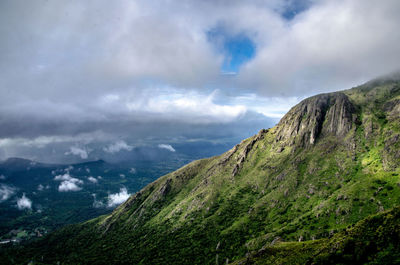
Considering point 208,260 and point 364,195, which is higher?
point 364,195

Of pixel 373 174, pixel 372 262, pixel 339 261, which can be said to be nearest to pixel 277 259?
pixel 339 261

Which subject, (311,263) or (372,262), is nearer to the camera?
(372,262)

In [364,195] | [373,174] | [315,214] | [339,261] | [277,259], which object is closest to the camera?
[339,261]

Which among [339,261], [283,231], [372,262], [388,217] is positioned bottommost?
[283,231]

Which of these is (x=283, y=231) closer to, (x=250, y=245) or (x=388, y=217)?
(x=250, y=245)

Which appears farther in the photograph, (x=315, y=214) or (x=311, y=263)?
(x=315, y=214)

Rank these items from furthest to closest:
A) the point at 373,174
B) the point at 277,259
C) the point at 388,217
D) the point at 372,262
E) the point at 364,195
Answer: the point at 373,174 < the point at 364,195 < the point at 277,259 < the point at 388,217 < the point at 372,262

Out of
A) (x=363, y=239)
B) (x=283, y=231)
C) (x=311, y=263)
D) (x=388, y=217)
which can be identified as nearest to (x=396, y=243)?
(x=363, y=239)

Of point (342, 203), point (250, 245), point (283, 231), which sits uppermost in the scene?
point (342, 203)

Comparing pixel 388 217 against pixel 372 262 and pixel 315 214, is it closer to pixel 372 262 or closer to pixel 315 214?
pixel 372 262
